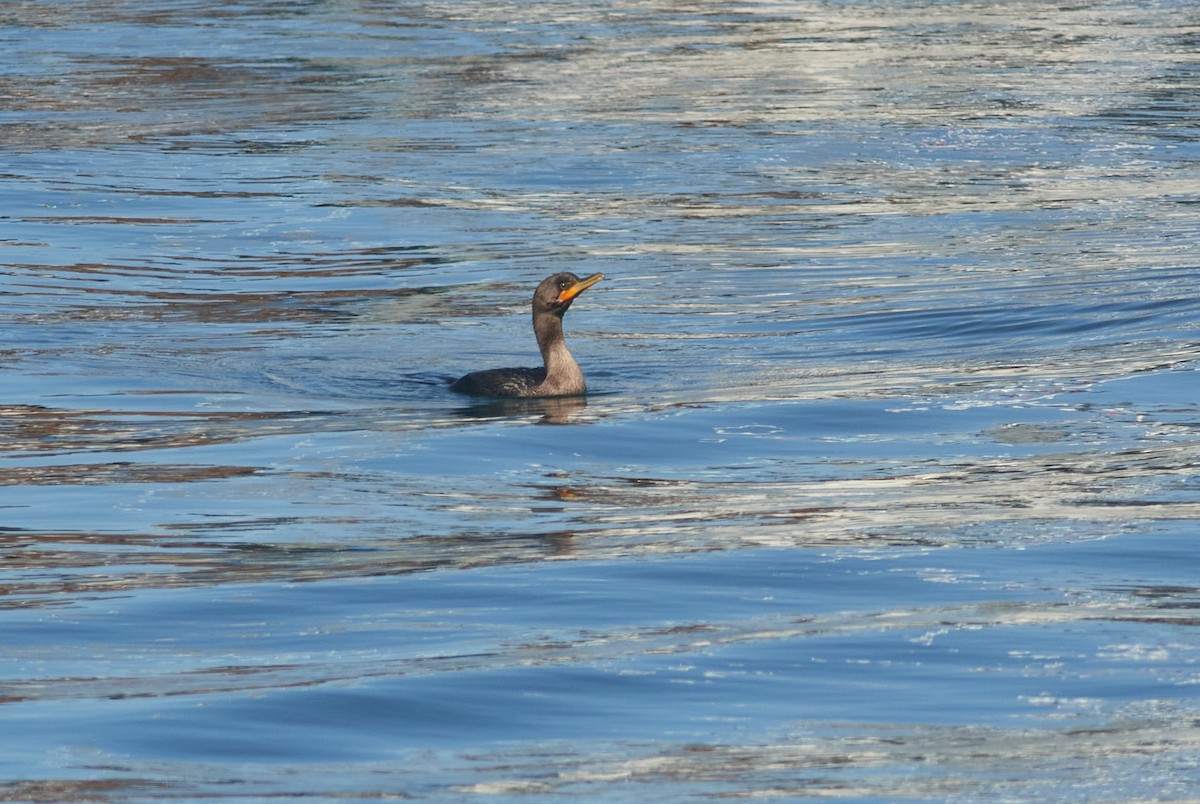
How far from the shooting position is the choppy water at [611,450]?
7.16 m

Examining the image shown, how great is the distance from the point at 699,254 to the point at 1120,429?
776 centimetres

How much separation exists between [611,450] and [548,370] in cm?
163

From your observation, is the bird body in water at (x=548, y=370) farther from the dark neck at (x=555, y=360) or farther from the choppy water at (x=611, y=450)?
the choppy water at (x=611, y=450)

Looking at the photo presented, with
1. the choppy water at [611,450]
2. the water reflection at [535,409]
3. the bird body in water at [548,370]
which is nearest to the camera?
the choppy water at [611,450]

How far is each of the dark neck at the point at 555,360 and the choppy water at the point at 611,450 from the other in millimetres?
245

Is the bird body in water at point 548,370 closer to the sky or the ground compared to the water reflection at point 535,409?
closer to the sky

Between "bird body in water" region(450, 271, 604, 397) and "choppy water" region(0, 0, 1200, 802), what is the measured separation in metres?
0.24

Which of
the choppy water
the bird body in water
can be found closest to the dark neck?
the bird body in water

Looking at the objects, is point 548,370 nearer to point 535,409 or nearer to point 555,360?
point 555,360

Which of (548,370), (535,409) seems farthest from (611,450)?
(548,370)

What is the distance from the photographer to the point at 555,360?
13633 mm

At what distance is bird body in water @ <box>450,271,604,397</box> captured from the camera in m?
13.6

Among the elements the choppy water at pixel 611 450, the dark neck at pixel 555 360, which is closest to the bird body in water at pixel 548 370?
the dark neck at pixel 555 360

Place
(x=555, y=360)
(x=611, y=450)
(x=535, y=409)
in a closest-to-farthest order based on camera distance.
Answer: (x=611, y=450) → (x=535, y=409) → (x=555, y=360)
